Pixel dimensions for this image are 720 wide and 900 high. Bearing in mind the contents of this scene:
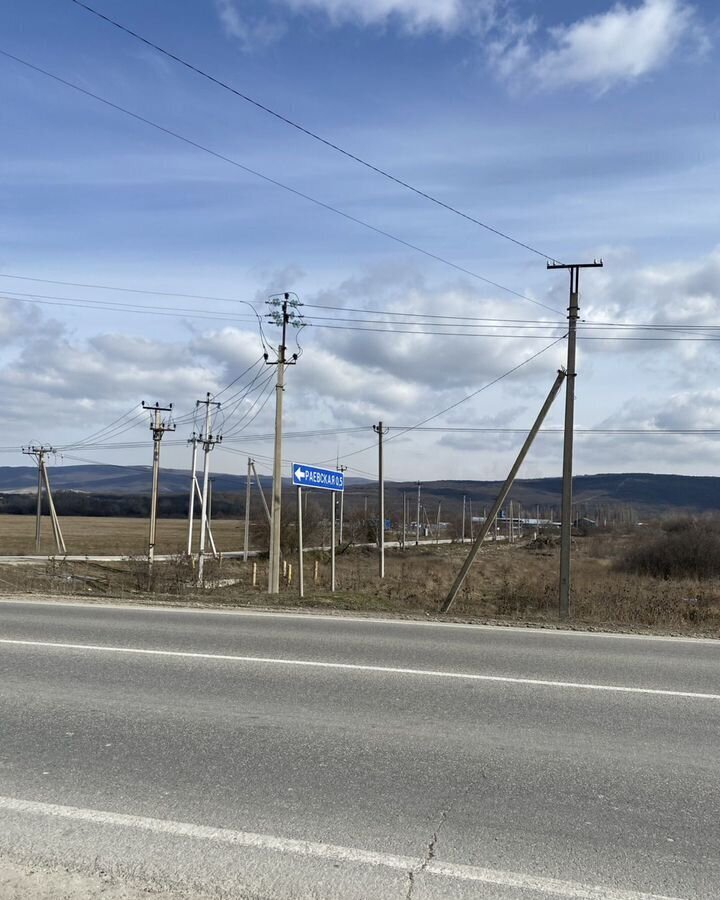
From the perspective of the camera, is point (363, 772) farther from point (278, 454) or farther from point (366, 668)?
point (278, 454)

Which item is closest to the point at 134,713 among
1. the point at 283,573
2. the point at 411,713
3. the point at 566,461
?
the point at 411,713

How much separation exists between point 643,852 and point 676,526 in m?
52.4

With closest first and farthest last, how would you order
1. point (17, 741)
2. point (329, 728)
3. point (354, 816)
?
point (354, 816)
point (17, 741)
point (329, 728)

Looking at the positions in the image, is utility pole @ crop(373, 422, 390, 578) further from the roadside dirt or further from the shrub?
the roadside dirt

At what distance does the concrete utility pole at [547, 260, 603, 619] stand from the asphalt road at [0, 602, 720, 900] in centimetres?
805

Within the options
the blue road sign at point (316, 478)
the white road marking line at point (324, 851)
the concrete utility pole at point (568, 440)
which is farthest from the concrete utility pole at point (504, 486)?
the white road marking line at point (324, 851)

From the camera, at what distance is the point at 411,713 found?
24.6ft

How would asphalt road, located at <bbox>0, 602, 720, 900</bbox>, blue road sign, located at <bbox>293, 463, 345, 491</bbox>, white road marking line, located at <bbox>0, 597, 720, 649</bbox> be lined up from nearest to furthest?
asphalt road, located at <bbox>0, 602, 720, 900</bbox>, white road marking line, located at <bbox>0, 597, 720, 649</bbox>, blue road sign, located at <bbox>293, 463, 345, 491</bbox>

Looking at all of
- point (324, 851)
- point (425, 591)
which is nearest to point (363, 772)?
point (324, 851)

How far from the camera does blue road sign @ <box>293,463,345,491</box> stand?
2208cm

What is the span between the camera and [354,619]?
1454 cm

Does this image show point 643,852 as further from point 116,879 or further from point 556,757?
point 116,879

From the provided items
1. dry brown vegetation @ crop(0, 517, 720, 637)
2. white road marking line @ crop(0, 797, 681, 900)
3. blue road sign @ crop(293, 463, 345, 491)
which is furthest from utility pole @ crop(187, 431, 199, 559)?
white road marking line @ crop(0, 797, 681, 900)

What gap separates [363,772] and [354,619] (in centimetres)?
→ 871
